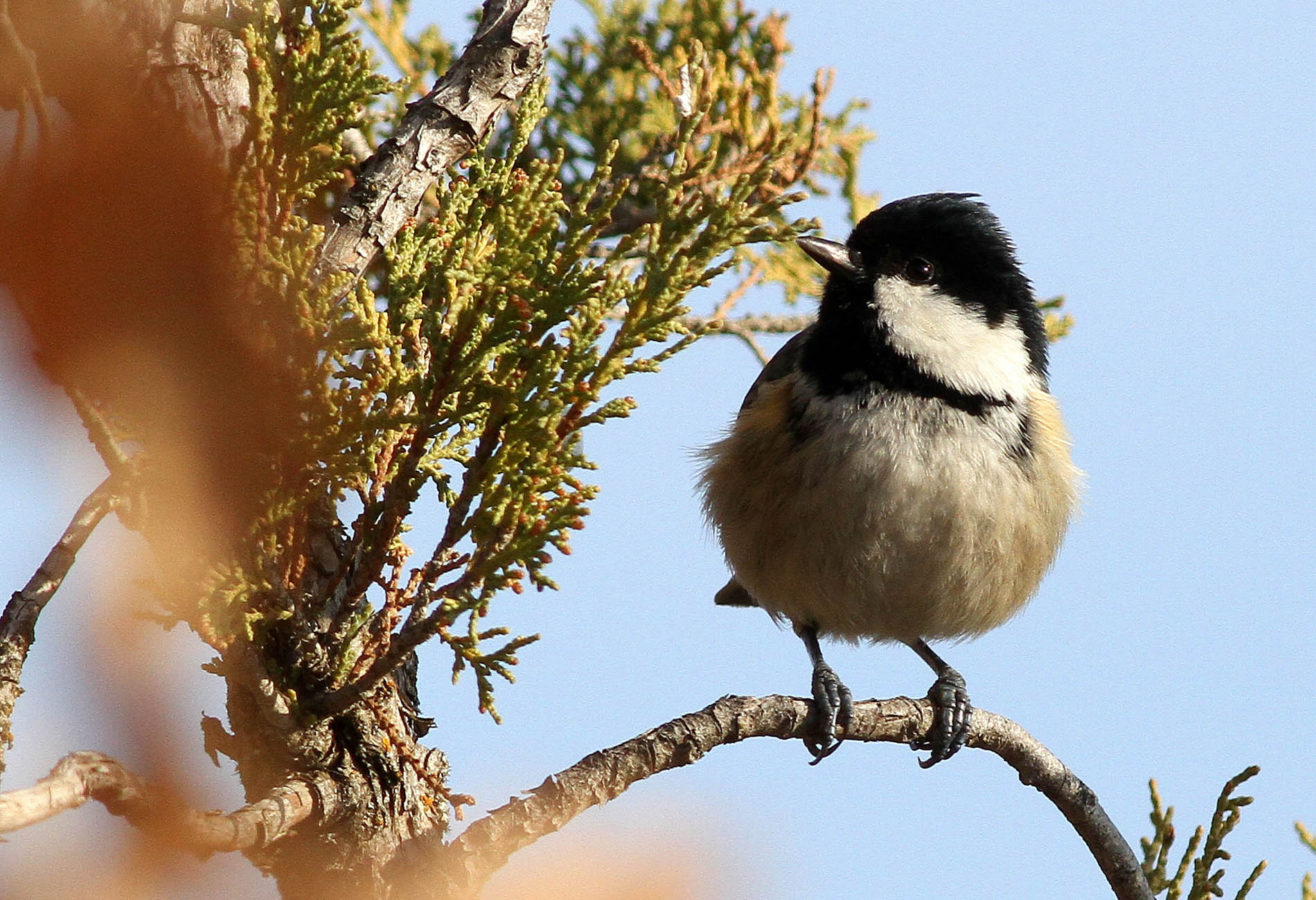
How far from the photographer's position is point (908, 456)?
121 inches

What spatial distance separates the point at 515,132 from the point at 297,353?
0.54 m

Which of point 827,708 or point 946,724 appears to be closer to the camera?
point 827,708

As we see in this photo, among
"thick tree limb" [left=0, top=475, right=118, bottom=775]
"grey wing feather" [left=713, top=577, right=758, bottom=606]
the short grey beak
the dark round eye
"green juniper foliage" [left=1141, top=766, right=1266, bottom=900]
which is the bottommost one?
"green juniper foliage" [left=1141, top=766, right=1266, bottom=900]

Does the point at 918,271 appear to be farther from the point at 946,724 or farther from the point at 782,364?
the point at 946,724

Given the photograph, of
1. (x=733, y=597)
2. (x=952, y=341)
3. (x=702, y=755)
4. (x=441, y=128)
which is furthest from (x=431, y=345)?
(x=733, y=597)

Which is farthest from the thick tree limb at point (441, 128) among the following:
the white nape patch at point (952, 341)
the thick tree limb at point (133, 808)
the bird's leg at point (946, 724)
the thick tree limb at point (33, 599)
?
the bird's leg at point (946, 724)

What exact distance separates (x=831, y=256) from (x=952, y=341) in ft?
1.30

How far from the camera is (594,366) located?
1.91 metres

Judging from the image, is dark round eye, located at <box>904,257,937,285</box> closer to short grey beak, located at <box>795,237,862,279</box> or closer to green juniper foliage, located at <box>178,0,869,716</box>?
short grey beak, located at <box>795,237,862,279</box>

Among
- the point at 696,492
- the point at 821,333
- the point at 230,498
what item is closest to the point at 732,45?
the point at 821,333

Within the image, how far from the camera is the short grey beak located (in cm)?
333

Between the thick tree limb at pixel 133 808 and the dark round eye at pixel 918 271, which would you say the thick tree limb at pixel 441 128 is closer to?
the thick tree limb at pixel 133 808

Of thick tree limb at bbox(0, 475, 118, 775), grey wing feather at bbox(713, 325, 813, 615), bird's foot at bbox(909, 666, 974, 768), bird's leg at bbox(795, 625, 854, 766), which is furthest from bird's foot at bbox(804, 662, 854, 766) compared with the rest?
thick tree limb at bbox(0, 475, 118, 775)

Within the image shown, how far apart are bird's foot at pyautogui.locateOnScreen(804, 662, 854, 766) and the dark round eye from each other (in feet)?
3.59
